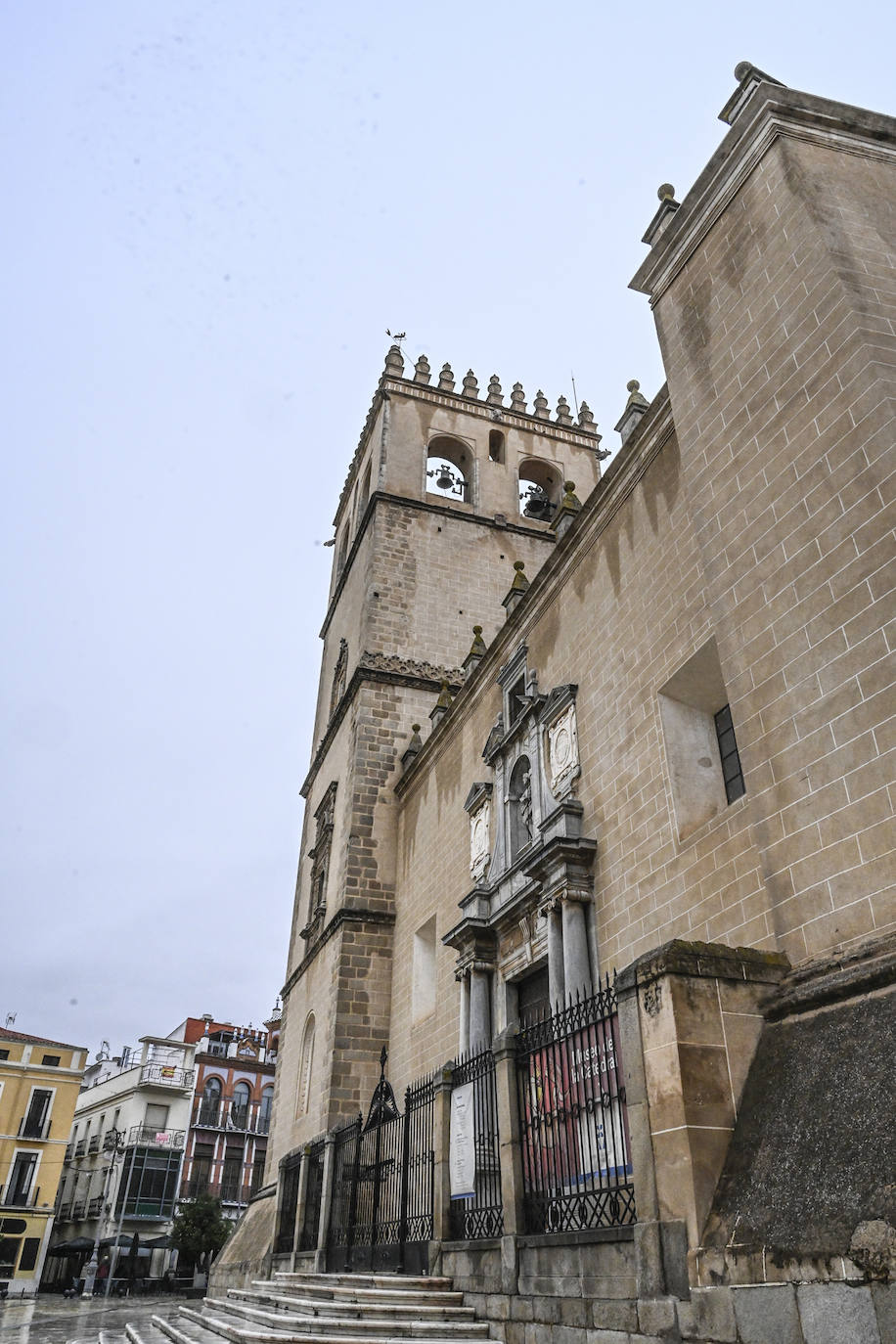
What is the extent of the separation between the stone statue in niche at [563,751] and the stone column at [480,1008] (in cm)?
278

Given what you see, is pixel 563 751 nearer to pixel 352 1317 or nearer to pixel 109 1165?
pixel 352 1317

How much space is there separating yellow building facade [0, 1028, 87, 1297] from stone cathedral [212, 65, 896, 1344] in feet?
82.5

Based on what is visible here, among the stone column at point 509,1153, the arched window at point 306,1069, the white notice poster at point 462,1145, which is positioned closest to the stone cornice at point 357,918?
the arched window at point 306,1069

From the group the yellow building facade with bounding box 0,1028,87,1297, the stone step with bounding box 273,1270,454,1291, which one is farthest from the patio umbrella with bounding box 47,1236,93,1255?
the stone step with bounding box 273,1270,454,1291

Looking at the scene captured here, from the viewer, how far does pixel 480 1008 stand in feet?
38.6

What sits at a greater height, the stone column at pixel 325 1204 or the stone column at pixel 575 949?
the stone column at pixel 575 949

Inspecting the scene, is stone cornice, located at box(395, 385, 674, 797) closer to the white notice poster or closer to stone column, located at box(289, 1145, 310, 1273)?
the white notice poster

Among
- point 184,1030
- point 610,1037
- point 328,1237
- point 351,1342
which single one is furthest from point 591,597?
point 184,1030

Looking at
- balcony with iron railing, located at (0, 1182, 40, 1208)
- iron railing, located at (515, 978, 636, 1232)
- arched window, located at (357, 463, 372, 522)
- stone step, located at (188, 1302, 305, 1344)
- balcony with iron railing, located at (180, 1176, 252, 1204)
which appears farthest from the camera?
balcony with iron railing, located at (180, 1176, 252, 1204)

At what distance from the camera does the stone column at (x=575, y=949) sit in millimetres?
9289

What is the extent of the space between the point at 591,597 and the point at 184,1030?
4406cm

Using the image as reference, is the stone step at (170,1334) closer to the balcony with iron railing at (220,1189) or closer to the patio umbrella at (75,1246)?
Result: the patio umbrella at (75,1246)

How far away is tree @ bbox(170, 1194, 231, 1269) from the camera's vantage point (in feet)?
117

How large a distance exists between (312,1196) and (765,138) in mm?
13077
